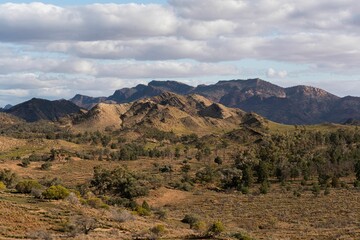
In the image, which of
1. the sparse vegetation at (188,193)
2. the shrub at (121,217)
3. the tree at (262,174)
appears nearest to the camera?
the sparse vegetation at (188,193)

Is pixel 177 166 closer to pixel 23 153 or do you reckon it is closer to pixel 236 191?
pixel 236 191

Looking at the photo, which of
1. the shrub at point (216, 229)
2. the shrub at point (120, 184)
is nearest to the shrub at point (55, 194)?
the shrub at point (216, 229)

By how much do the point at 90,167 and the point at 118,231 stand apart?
294 feet

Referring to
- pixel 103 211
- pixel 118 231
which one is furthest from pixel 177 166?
pixel 118 231

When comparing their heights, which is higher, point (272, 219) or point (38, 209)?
point (38, 209)

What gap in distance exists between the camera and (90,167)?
396ft

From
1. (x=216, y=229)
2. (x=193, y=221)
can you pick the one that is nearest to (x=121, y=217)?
(x=216, y=229)

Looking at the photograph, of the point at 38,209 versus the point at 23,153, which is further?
the point at 23,153

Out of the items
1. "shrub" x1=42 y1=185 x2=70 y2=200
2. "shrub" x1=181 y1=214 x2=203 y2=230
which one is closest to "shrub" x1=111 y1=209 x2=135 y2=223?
"shrub" x1=42 y1=185 x2=70 y2=200

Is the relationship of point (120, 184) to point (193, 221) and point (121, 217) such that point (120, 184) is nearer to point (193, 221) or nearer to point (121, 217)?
point (193, 221)

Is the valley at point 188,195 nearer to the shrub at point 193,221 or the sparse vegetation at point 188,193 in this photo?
the shrub at point 193,221

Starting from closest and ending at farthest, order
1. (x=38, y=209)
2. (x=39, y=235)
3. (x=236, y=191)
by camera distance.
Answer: (x=39, y=235) < (x=38, y=209) < (x=236, y=191)

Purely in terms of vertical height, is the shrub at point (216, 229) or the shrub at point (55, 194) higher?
the shrub at point (55, 194)

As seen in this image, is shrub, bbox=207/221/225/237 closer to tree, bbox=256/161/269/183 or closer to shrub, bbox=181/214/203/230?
shrub, bbox=181/214/203/230
